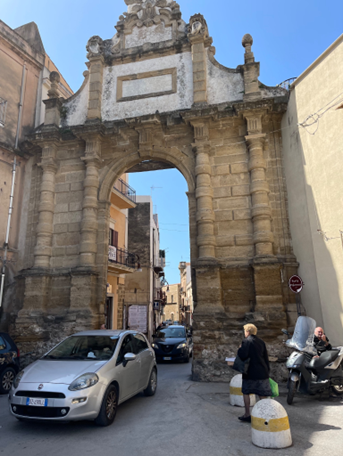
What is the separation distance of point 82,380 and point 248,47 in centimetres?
1039

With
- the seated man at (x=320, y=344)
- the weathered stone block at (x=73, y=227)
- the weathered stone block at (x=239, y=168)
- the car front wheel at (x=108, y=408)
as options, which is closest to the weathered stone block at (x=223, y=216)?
the weathered stone block at (x=239, y=168)

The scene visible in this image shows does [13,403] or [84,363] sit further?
[84,363]

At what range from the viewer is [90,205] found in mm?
10766

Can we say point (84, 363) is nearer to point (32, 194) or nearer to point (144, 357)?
point (144, 357)

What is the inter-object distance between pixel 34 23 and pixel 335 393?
15.9m

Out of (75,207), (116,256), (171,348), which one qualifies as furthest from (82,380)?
(116,256)

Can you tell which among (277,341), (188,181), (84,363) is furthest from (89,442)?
(188,181)

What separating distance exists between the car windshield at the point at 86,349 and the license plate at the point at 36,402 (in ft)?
3.33

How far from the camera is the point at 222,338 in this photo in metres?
8.74

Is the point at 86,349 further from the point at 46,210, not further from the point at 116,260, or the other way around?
the point at 116,260

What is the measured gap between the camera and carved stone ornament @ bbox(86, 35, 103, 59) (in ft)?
40.0

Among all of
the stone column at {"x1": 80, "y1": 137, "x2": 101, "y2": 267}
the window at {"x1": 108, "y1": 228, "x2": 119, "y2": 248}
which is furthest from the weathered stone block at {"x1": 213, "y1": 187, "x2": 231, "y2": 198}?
the window at {"x1": 108, "y1": 228, "x2": 119, "y2": 248}

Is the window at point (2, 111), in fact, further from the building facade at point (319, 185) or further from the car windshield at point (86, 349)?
the building facade at point (319, 185)

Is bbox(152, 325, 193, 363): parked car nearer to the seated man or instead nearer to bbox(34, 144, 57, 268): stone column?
bbox(34, 144, 57, 268): stone column
